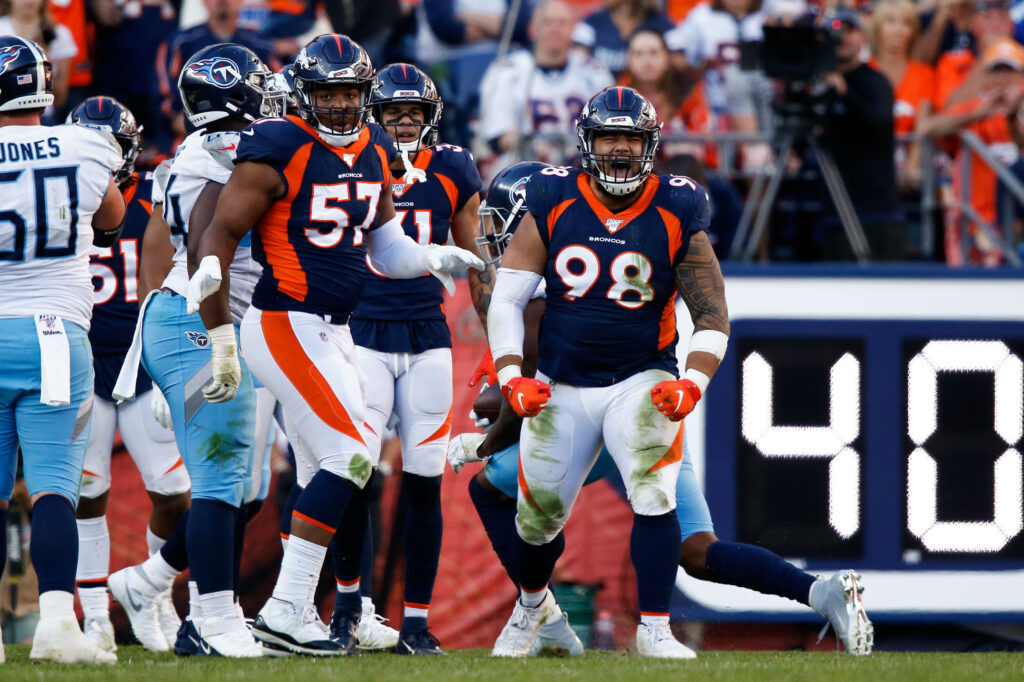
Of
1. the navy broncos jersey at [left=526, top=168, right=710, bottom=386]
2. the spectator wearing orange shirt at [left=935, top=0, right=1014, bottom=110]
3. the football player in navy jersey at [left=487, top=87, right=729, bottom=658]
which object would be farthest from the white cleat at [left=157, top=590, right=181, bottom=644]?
the spectator wearing orange shirt at [left=935, top=0, right=1014, bottom=110]

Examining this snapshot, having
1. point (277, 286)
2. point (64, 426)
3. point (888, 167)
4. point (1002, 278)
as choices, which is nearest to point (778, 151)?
point (888, 167)

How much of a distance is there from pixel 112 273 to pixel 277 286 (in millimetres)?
1617

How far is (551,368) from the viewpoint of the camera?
5.12 meters

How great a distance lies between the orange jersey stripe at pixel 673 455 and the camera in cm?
492

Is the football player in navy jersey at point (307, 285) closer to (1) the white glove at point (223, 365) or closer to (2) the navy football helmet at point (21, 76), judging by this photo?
(1) the white glove at point (223, 365)

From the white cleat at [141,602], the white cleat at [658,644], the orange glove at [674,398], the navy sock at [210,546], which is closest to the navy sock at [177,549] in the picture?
the white cleat at [141,602]

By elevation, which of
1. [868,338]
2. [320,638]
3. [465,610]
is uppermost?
[868,338]

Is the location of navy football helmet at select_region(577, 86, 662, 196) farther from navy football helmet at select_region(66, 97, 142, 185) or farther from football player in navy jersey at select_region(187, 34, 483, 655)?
navy football helmet at select_region(66, 97, 142, 185)

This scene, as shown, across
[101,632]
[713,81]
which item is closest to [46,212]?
[101,632]

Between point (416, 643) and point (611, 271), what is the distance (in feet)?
5.62

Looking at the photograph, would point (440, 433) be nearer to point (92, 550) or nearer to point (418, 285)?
point (418, 285)

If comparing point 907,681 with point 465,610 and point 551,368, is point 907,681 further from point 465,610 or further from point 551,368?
point 465,610

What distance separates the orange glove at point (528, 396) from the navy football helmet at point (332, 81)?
1075 mm

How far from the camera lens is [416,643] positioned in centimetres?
560
